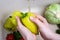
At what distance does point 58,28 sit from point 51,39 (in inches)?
11.9

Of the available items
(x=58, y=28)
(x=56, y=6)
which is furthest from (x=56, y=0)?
(x=58, y=28)

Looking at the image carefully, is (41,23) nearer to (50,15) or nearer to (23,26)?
(23,26)

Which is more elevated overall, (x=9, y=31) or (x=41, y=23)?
(x=41, y=23)

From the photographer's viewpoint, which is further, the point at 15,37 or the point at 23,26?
the point at 15,37

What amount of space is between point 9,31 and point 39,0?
28cm

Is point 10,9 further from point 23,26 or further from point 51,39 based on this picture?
point 51,39

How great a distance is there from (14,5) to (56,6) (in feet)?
0.89

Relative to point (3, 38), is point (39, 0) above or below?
above

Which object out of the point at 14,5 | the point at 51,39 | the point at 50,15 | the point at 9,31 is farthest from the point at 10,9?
the point at 51,39

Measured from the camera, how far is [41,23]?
0.81m

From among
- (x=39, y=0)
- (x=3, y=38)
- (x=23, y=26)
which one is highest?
(x=39, y=0)

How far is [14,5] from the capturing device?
1.03m

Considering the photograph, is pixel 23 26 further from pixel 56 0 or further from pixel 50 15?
pixel 56 0

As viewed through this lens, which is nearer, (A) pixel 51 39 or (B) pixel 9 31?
(A) pixel 51 39
